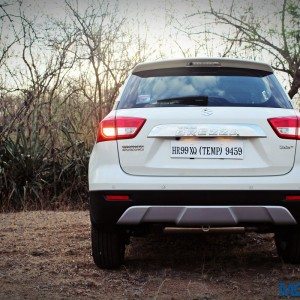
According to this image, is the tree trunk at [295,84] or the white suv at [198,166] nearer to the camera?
the white suv at [198,166]

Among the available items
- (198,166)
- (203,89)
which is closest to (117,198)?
(198,166)

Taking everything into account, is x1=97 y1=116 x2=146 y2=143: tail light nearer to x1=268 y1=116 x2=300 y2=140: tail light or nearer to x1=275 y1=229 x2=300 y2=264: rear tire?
x1=268 y1=116 x2=300 y2=140: tail light

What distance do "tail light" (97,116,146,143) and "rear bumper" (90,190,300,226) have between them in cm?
39

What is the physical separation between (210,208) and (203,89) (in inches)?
35.7

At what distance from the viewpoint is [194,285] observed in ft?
12.5

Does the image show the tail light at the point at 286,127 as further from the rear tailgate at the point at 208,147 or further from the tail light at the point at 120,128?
the tail light at the point at 120,128

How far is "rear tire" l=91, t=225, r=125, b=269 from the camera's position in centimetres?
407

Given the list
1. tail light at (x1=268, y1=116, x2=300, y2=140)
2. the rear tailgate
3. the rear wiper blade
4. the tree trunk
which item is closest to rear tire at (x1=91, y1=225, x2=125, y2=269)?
the rear tailgate

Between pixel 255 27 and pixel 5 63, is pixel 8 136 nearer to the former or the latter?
pixel 5 63

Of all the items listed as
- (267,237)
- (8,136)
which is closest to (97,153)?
(267,237)

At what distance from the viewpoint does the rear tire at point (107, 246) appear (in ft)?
13.3

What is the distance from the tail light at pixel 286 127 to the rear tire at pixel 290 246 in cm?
78

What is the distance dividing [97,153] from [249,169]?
42.4 inches

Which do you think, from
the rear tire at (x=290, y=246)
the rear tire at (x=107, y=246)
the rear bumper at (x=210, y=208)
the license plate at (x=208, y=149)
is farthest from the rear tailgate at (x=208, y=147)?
the rear tire at (x=290, y=246)
